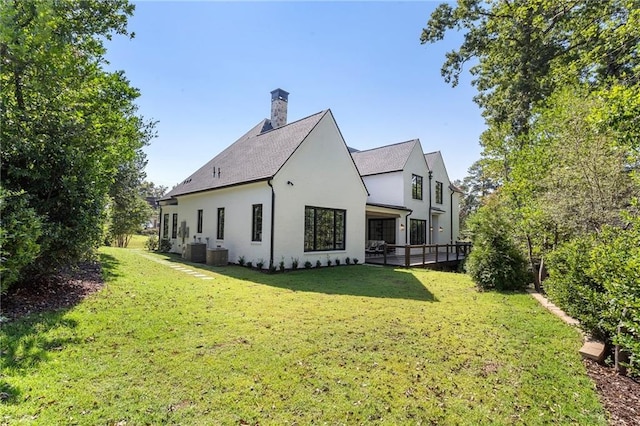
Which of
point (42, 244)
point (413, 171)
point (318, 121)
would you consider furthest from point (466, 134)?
point (42, 244)

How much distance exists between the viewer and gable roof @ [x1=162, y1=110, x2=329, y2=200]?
1277cm

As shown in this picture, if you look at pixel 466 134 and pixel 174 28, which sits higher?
pixel 174 28

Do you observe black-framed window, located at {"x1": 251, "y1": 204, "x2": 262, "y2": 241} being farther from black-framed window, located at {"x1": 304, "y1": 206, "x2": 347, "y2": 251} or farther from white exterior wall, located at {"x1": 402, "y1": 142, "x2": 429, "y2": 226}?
white exterior wall, located at {"x1": 402, "y1": 142, "x2": 429, "y2": 226}

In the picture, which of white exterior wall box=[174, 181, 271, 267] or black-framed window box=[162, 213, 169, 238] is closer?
white exterior wall box=[174, 181, 271, 267]

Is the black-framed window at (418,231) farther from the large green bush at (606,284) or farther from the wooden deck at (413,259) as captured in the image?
the large green bush at (606,284)

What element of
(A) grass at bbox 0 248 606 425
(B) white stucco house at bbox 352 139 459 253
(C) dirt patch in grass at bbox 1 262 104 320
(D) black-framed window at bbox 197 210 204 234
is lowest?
(A) grass at bbox 0 248 606 425

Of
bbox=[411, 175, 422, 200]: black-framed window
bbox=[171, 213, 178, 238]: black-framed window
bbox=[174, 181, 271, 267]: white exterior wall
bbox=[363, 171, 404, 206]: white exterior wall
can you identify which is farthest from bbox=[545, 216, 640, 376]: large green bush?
bbox=[171, 213, 178, 238]: black-framed window

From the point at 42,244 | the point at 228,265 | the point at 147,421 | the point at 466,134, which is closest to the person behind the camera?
the point at 147,421

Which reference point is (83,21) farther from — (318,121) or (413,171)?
(413,171)

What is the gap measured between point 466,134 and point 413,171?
14.6ft

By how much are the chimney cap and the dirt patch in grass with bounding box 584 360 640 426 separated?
19.1 m

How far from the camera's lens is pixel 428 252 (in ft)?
69.2

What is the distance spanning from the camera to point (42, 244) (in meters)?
5.80

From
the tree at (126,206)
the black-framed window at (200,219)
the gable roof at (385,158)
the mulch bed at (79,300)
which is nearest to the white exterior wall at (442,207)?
the gable roof at (385,158)
